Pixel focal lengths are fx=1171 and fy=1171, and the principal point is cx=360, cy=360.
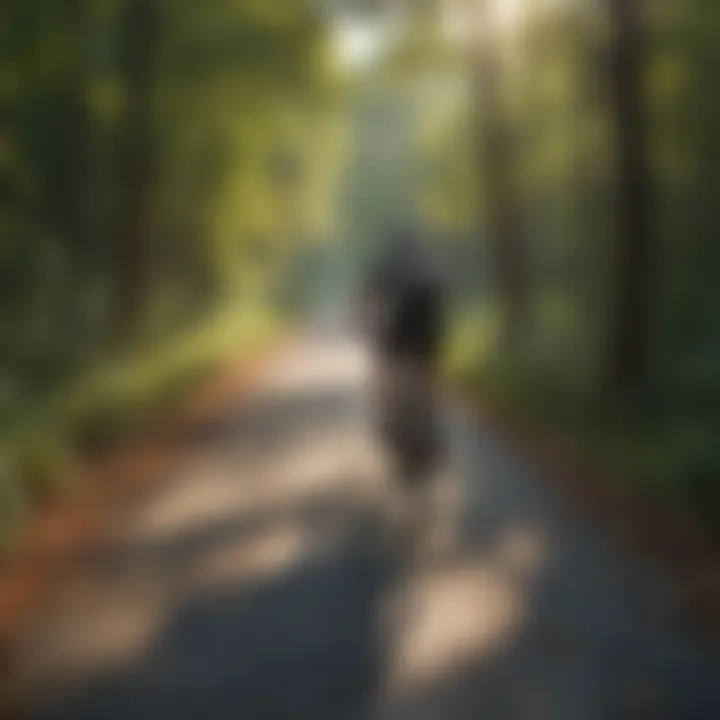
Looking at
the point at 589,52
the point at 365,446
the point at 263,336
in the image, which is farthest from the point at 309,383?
the point at 589,52

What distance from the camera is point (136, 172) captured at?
1260 cm

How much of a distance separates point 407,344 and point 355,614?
2.66m

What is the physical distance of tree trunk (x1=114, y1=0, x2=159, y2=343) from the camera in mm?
11977

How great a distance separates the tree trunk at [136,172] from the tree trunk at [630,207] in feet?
15.9

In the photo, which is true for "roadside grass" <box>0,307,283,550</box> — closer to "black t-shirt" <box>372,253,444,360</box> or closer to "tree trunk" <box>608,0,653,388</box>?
"black t-shirt" <box>372,253,444,360</box>

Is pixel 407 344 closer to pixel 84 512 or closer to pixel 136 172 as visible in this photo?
pixel 84 512

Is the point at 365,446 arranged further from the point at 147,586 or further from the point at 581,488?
the point at 147,586

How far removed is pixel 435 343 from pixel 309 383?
12.3ft

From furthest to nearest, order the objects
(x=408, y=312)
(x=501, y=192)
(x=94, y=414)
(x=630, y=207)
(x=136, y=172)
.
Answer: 1. (x=501, y=192)
2. (x=136, y=172)
3. (x=630, y=207)
4. (x=94, y=414)
5. (x=408, y=312)

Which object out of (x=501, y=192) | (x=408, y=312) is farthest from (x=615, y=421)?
(x=408, y=312)

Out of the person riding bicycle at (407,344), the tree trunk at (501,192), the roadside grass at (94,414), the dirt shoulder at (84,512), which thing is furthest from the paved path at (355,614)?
the tree trunk at (501,192)

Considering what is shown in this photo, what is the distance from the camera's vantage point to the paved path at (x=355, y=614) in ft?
16.2

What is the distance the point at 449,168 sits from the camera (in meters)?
9.96

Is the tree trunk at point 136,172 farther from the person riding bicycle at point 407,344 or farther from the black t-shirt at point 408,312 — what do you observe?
the black t-shirt at point 408,312
